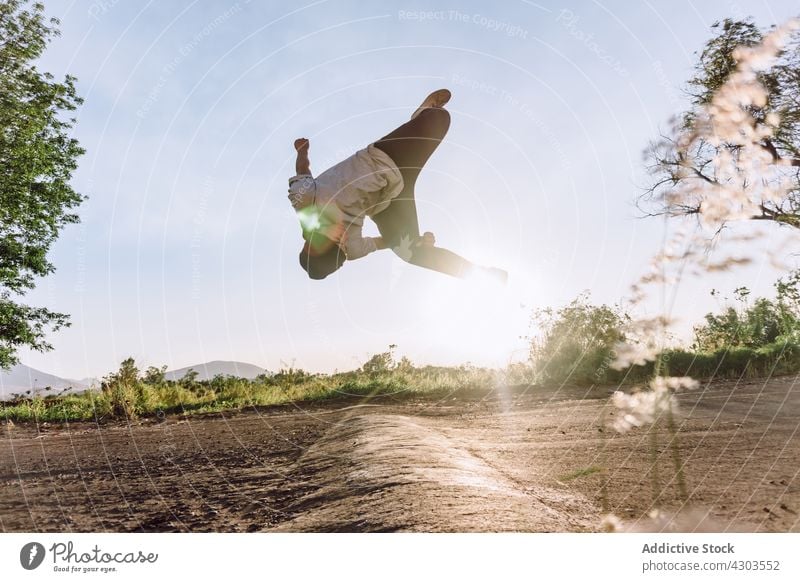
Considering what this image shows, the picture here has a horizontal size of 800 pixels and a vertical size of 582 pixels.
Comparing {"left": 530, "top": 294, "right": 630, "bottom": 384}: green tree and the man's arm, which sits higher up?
the man's arm

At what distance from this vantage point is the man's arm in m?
3.44

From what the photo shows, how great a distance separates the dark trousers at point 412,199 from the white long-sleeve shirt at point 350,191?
0.41 ft

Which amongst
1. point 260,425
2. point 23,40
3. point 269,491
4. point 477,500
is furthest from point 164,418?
point 23,40

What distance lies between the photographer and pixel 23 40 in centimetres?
825

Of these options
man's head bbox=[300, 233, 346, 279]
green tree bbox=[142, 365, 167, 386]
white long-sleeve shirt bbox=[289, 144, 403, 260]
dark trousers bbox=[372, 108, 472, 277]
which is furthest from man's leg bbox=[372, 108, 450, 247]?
green tree bbox=[142, 365, 167, 386]

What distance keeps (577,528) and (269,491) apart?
179 centimetres

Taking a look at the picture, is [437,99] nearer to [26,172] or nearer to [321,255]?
[321,255]

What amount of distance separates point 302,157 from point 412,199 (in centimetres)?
89

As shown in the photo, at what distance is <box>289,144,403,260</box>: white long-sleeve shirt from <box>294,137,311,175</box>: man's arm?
0.26 feet

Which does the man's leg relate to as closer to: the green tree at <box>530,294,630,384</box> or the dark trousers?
the dark trousers

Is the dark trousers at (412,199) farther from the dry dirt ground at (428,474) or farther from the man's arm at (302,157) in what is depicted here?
the dry dirt ground at (428,474)

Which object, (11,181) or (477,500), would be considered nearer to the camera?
(477,500)

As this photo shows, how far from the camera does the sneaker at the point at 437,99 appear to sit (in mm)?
3508
